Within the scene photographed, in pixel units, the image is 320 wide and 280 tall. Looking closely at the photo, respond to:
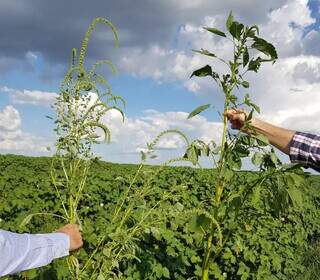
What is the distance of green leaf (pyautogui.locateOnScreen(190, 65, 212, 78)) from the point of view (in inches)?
130

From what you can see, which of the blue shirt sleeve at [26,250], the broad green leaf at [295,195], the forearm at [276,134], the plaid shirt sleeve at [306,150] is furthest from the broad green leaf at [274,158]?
the blue shirt sleeve at [26,250]

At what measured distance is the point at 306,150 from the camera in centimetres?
288

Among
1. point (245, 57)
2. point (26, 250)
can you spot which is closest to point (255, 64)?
point (245, 57)

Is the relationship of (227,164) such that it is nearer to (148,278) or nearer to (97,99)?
(97,99)

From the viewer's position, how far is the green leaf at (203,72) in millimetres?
3314

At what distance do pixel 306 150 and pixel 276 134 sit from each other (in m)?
0.26

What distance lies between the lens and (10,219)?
16.6ft

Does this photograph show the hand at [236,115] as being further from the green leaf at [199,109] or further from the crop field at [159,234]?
the crop field at [159,234]

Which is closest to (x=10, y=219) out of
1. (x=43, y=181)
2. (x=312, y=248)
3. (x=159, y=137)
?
(x=43, y=181)

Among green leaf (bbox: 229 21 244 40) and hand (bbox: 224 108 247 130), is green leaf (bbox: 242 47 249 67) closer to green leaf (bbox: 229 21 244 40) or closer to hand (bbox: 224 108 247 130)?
green leaf (bbox: 229 21 244 40)

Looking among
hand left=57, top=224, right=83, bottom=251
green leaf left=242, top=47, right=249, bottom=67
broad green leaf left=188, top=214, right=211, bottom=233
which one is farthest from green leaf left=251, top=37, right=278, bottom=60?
hand left=57, top=224, right=83, bottom=251

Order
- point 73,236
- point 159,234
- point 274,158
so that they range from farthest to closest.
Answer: point 159,234, point 274,158, point 73,236

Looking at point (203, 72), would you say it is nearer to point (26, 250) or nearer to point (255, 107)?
point (255, 107)

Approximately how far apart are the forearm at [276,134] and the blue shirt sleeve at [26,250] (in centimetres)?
129
